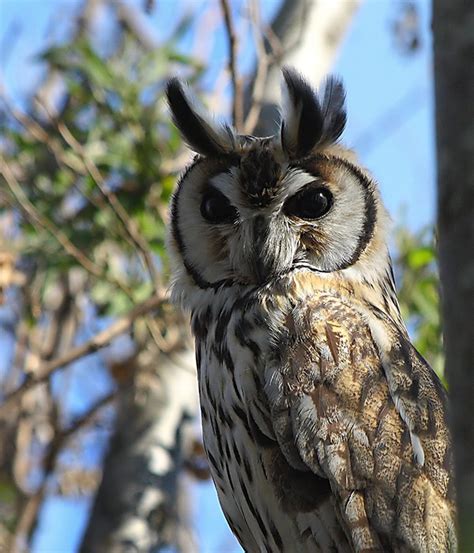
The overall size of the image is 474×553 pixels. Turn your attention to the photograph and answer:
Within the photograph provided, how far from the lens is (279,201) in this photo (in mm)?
3041

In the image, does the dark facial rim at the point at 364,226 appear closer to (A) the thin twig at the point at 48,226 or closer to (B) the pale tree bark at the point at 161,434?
(A) the thin twig at the point at 48,226

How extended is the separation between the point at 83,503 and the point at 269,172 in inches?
191

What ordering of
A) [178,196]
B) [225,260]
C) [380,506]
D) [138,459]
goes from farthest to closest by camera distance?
[138,459] → [178,196] → [225,260] → [380,506]

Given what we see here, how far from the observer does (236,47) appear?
3869 mm

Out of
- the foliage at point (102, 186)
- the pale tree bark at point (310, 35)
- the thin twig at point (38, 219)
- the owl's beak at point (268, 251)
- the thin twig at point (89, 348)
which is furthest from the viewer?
the pale tree bark at point (310, 35)

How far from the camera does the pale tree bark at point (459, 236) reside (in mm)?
984

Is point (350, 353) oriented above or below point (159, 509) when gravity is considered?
below

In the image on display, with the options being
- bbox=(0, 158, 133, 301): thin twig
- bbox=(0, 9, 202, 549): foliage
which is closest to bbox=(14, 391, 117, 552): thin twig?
bbox=(0, 9, 202, 549): foliage

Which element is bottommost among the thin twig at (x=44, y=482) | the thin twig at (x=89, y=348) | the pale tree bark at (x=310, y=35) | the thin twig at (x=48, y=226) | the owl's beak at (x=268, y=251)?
the owl's beak at (x=268, y=251)

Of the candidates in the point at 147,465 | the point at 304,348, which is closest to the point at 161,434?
the point at 147,465

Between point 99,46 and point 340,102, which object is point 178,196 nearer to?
point 340,102

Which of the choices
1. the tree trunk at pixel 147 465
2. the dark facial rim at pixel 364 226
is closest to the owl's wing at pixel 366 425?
the dark facial rim at pixel 364 226

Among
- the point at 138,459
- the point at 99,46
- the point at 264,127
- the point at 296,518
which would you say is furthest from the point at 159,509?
the point at 99,46

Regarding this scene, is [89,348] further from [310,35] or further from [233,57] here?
[310,35]
